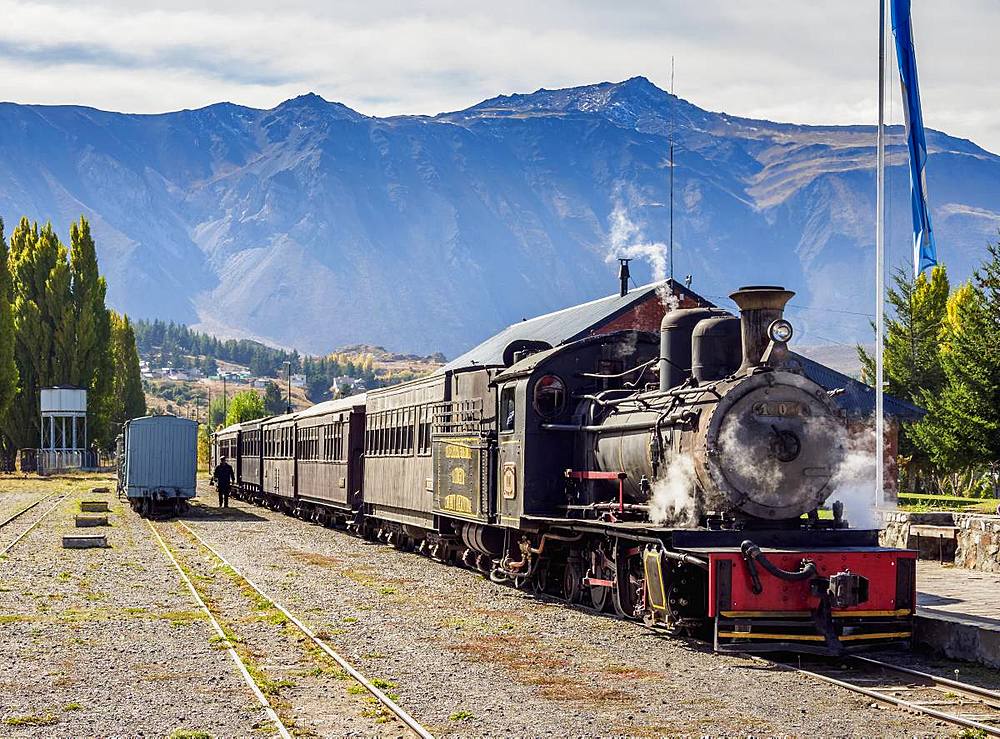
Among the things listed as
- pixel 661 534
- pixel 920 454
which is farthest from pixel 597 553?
pixel 920 454

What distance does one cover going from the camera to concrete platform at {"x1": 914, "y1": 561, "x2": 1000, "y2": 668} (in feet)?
38.6

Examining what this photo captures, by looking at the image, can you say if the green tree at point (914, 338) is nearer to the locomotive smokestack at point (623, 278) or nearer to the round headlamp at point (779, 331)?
the locomotive smokestack at point (623, 278)

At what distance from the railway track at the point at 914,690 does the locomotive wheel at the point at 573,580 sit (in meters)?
4.31

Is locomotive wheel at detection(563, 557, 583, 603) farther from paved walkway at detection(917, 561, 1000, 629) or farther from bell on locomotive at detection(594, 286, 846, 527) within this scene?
paved walkway at detection(917, 561, 1000, 629)

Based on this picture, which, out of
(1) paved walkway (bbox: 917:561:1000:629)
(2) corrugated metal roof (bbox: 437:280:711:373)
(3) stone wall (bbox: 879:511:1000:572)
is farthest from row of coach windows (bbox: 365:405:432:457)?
(1) paved walkway (bbox: 917:561:1000:629)

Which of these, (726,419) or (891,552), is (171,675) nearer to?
(726,419)

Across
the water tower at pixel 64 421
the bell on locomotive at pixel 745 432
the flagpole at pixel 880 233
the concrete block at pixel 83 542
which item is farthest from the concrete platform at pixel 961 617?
the water tower at pixel 64 421

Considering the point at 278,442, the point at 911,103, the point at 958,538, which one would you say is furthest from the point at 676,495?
the point at 278,442

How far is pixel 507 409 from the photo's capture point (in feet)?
54.8

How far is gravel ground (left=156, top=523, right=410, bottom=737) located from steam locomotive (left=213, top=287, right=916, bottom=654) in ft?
11.4

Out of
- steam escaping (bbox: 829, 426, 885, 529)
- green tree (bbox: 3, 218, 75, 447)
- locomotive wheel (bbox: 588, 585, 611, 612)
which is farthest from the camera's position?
green tree (bbox: 3, 218, 75, 447)

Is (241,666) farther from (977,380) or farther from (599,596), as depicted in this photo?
(977,380)

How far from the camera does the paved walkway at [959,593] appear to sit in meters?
13.4

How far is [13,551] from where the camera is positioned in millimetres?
24406
